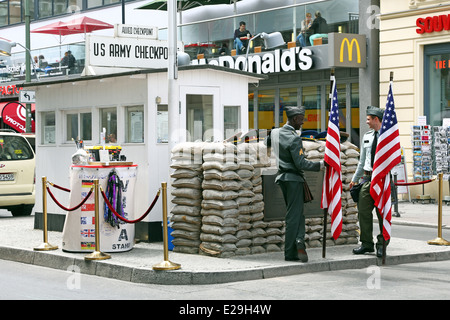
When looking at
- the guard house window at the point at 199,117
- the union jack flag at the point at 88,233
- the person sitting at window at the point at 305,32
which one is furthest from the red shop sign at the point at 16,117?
the union jack flag at the point at 88,233

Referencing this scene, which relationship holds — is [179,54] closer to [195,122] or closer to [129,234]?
[195,122]

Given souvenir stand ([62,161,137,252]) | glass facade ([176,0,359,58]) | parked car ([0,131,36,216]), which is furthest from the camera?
glass facade ([176,0,359,58])

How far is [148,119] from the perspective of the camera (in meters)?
11.6

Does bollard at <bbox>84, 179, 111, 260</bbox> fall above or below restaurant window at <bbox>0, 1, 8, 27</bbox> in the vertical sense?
below

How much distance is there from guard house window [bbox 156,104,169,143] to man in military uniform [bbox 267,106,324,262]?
2.17 meters

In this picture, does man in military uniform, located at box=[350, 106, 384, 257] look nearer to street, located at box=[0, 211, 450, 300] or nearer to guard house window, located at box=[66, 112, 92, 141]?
street, located at box=[0, 211, 450, 300]

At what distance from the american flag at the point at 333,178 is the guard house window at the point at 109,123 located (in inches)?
137

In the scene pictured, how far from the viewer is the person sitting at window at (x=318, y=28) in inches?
920

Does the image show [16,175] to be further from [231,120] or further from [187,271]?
[187,271]

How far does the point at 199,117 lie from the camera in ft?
39.9

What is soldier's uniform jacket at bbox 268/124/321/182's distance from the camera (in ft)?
32.8

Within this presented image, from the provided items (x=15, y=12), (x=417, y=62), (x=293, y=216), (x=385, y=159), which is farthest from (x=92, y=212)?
(x=15, y=12)

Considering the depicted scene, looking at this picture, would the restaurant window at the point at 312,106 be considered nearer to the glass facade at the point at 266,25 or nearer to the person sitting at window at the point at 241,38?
the glass facade at the point at 266,25

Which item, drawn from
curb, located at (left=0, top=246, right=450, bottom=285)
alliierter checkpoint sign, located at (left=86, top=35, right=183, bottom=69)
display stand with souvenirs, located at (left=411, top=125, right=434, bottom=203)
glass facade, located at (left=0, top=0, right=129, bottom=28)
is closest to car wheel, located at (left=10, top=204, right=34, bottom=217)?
alliierter checkpoint sign, located at (left=86, top=35, right=183, bottom=69)
